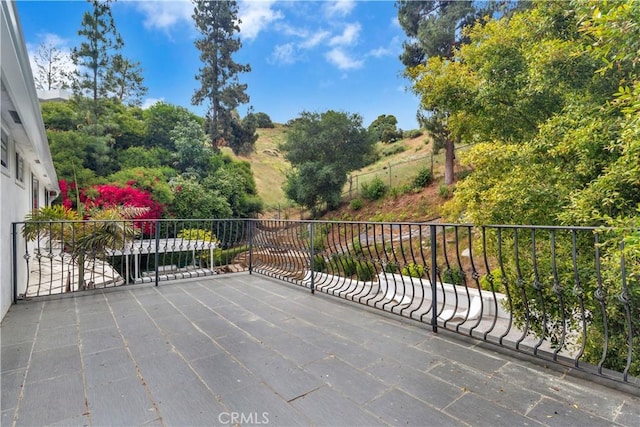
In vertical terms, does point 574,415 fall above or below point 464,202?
below

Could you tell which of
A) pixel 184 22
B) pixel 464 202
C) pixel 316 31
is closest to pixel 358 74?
pixel 316 31

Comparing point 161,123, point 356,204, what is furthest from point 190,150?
point 356,204

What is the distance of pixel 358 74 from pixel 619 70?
14378 millimetres

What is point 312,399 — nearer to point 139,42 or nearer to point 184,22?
point 139,42

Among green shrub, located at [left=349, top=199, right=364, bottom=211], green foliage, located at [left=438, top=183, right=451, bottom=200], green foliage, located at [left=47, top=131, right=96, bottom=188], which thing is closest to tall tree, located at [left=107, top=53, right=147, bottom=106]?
green foliage, located at [left=47, top=131, right=96, bottom=188]

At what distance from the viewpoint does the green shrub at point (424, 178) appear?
14172 mm

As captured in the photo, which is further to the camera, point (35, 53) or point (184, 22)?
point (184, 22)

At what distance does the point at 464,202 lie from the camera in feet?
12.7

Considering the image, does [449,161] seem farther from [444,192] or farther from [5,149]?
[5,149]

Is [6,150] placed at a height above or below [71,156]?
below

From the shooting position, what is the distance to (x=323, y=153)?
16.6m

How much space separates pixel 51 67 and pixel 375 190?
62.5 feet

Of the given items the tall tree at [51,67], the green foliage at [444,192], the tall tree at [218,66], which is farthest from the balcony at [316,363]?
the tall tree at [218,66]

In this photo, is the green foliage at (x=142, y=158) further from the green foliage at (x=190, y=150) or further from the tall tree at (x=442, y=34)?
the tall tree at (x=442, y=34)
